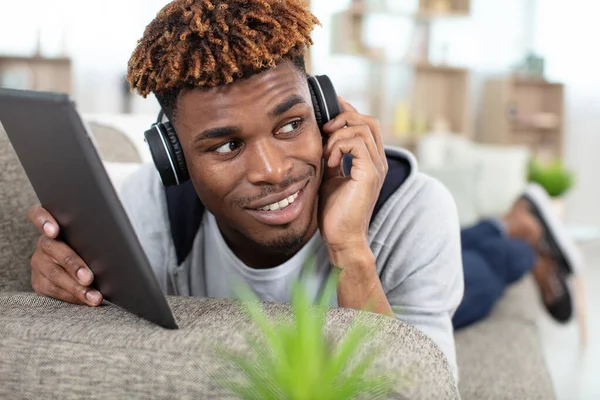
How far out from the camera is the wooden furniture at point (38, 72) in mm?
4777

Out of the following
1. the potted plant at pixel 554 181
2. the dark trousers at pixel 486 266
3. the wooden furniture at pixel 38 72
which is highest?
the wooden furniture at pixel 38 72

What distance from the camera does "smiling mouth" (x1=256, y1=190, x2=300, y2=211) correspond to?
1081mm

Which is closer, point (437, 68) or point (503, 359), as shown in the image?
point (503, 359)

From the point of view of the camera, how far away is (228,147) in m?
Result: 1.07

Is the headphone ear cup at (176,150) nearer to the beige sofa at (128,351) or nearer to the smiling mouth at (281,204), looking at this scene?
the smiling mouth at (281,204)

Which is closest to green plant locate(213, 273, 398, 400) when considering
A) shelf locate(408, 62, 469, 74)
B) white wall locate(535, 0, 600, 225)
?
shelf locate(408, 62, 469, 74)

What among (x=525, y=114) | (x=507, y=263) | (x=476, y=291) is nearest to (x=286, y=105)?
(x=476, y=291)

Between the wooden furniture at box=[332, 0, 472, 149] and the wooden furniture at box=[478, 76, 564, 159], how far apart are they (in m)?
0.25

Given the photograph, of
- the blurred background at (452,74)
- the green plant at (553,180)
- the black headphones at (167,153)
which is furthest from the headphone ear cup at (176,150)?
the green plant at (553,180)

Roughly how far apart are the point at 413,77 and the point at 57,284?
17.3 feet

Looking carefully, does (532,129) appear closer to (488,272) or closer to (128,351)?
(488,272)

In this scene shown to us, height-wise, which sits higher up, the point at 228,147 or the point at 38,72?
the point at 228,147

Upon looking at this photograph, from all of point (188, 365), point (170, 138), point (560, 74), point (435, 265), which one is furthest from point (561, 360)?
point (560, 74)

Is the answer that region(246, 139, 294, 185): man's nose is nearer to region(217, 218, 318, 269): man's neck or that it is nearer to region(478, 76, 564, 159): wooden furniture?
region(217, 218, 318, 269): man's neck
